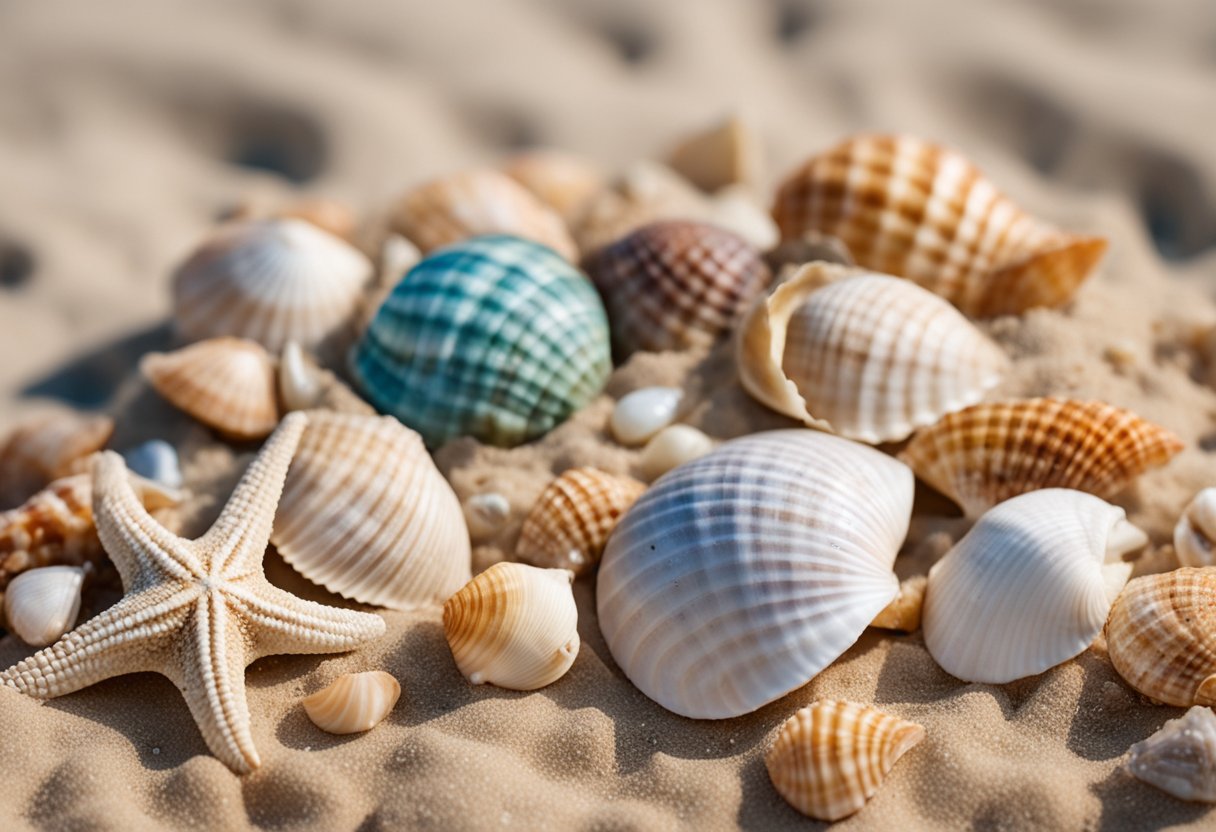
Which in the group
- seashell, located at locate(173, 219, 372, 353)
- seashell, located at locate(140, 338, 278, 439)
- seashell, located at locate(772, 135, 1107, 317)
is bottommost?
seashell, located at locate(140, 338, 278, 439)

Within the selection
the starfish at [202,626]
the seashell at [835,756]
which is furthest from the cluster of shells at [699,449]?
the starfish at [202,626]

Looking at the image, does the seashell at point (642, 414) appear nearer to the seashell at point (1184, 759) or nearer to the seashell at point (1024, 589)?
the seashell at point (1024, 589)

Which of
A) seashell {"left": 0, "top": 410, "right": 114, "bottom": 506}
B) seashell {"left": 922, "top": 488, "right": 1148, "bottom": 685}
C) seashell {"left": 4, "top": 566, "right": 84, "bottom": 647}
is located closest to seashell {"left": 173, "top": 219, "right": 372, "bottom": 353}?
seashell {"left": 0, "top": 410, "right": 114, "bottom": 506}

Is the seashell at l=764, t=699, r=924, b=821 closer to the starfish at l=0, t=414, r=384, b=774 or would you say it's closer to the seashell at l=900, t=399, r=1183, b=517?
the seashell at l=900, t=399, r=1183, b=517

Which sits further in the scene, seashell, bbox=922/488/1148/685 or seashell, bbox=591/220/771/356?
seashell, bbox=591/220/771/356

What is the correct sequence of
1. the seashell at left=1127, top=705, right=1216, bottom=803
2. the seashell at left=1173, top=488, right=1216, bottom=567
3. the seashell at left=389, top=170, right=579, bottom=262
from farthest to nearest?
the seashell at left=389, top=170, right=579, bottom=262 < the seashell at left=1173, top=488, right=1216, bottom=567 < the seashell at left=1127, top=705, right=1216, bottom=803

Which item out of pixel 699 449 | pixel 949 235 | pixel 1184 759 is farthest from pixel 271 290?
pixel 1184 759

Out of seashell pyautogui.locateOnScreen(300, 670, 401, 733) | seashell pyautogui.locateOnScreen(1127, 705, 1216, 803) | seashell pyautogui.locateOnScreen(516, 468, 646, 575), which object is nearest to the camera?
seashell pyautogui.locateOnScreen(1127, 705, 1216, 803)
